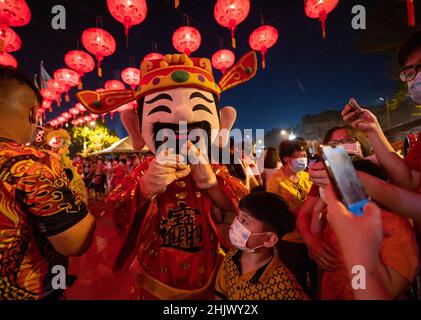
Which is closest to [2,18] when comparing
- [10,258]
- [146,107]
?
[146,107]

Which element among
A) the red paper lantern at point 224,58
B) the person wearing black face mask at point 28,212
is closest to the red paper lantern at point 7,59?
the red paper lantern at point 224,58

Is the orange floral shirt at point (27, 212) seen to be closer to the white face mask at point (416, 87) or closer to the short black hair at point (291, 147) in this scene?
the white face mask at point (416, 87)

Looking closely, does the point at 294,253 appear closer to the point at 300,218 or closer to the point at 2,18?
the point at 300,218

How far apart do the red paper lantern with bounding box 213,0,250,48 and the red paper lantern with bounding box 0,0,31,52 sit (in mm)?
4045

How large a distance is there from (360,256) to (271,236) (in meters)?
0.84

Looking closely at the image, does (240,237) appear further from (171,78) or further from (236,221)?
(171,78)

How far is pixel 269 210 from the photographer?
5.35 ft

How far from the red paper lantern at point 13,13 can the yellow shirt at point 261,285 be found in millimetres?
6327

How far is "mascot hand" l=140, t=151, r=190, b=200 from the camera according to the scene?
1.45m

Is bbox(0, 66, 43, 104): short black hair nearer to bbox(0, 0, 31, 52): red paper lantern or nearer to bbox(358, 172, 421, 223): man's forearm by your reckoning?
bbox(358, 172, 421, 223): man's forearm

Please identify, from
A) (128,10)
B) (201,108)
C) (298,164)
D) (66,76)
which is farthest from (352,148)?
(66,76)

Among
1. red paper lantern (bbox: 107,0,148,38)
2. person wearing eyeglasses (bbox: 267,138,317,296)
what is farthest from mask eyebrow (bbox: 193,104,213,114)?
red paper lantern (bbox: 107,0,148,38)
